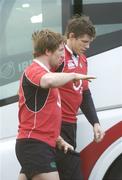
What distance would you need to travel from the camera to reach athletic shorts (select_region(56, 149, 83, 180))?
3846mm

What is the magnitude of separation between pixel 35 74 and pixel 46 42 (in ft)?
0.76

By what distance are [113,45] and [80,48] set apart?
1.26 feet

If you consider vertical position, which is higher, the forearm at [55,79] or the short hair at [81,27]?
the short hair at [81,27]

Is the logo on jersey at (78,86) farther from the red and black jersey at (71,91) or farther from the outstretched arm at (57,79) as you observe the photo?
the outstretched arm at (57,79)

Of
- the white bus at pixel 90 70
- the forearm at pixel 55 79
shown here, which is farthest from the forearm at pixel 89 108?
the forearm at pixel 55 79

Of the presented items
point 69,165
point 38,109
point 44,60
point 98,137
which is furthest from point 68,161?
point 44,60

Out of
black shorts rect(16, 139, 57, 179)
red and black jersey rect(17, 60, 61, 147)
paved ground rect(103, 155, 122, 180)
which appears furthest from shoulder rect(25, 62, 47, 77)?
paved ground rect(103, 155, 122, 180)

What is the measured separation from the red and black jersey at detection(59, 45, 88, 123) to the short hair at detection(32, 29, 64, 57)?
1.44 ft

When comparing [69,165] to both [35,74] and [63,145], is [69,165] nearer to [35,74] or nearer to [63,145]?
[63,145]

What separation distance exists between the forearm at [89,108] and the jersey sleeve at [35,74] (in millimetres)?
721

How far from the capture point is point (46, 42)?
11.0 ft

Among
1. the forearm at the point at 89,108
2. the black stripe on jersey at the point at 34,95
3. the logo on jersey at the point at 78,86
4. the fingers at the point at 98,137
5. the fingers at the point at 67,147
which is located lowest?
the fingers at the point at 98,137

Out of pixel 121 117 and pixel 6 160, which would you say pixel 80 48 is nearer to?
pixel 121 117

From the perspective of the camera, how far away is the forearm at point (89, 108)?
3869 mm
